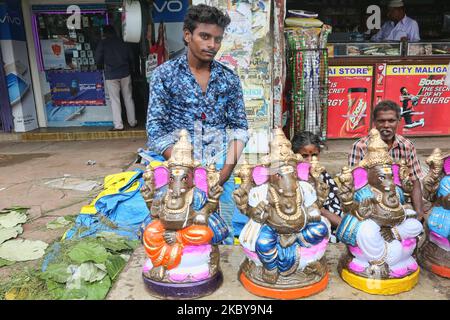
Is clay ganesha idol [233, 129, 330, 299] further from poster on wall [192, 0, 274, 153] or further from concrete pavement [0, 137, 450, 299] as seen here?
poster on wall [192, 0, 274, 153]

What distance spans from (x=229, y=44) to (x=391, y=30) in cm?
282

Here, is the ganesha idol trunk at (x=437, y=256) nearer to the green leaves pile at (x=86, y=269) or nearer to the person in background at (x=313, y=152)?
the person in background at (x=313, y=152)

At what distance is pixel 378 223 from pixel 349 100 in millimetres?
3966

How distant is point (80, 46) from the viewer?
24.4 feet

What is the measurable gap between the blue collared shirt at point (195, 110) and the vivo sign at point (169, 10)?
4.96m

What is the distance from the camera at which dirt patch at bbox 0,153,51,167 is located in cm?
600

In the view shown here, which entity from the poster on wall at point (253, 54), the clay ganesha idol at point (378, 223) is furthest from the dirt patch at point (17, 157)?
the clay ganesha idol at point (378, 223)

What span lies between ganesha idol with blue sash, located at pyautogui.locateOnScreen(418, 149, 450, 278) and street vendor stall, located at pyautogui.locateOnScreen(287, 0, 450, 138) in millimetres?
3564

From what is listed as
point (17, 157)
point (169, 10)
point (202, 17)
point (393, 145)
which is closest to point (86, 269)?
point (202, 17)

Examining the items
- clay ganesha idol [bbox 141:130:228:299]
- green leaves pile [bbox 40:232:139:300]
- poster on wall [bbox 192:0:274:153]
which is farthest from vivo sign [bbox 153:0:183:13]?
clay ganesha idol [bbox 141:130:228:299]

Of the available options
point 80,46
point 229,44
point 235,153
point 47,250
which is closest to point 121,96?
point 80,46

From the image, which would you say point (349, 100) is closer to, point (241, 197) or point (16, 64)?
point (241, 197)

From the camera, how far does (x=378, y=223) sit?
201 centimetres

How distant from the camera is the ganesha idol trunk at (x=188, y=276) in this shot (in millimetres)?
2023
